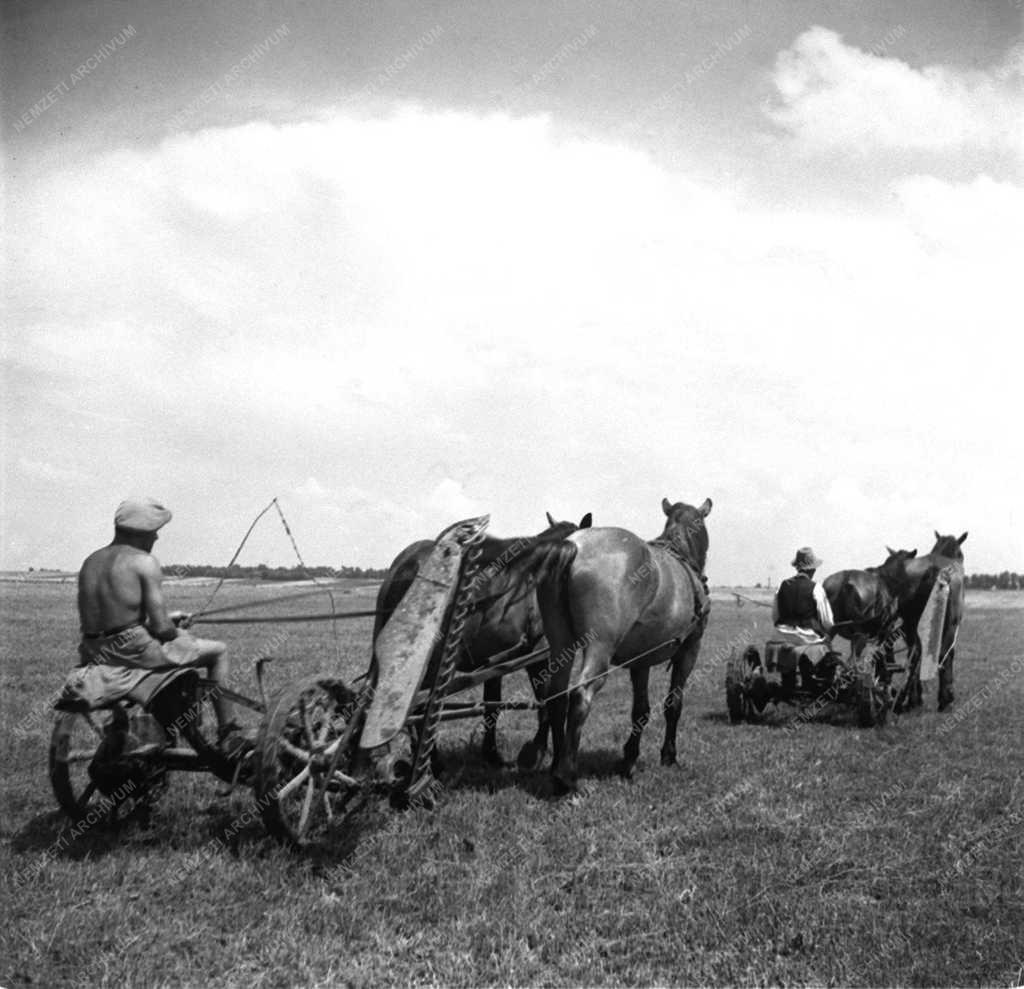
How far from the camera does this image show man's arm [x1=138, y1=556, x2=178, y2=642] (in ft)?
17.7

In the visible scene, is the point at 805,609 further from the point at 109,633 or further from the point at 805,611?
the point at 109,633

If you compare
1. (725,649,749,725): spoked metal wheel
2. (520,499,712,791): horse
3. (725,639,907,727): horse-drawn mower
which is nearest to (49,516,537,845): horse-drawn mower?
(520,499,712,791): horse

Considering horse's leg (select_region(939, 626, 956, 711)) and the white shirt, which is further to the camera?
horse's leg (select_region(939, 626, 956, 711))

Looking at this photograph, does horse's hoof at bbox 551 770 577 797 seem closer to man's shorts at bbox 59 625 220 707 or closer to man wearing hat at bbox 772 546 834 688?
man's shorts at bbox 59 625 220 707

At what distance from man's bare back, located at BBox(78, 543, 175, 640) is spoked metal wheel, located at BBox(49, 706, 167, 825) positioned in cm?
55

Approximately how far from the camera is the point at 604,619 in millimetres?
7516

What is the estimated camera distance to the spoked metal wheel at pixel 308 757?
5098mm

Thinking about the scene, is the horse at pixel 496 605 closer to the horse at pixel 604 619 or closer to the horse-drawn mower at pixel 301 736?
the horse at pixel 604 619

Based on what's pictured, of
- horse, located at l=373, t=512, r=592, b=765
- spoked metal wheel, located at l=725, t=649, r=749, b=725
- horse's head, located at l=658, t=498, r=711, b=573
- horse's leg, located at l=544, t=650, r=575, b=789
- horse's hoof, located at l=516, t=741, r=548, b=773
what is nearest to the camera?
horse's leg, located at l=544, t=650, r=575, b=789

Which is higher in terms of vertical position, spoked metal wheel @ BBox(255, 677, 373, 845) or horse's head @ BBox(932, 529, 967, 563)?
horse's head @ BBox(932, 529, 967, 563)

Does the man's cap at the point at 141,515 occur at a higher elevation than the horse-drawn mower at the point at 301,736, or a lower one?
higher

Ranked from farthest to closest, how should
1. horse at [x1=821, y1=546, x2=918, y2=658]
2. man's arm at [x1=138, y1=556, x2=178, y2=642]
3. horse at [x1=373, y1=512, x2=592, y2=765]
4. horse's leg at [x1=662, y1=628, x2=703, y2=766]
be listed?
horse at [x1=821, y1=546, x2=918, y2=658] → horse's leg at [x1=662, y1=628, x2=703, y2=766] → horse at [x1=373, y1=512, x2=592, y2=765] → man's arm at [x1=138, y1=556, x2=178, y2=642]

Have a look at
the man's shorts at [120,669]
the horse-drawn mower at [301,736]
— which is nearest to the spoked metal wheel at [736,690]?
the horse-drawn mower at [301,736]

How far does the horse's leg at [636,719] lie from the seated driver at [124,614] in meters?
4.23
